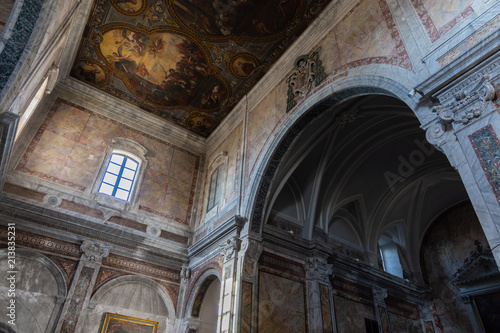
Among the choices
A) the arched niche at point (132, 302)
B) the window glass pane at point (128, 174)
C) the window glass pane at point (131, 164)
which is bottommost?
the arched niche at point (132, 302)

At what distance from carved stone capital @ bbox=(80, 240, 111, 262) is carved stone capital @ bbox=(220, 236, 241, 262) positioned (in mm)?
3403

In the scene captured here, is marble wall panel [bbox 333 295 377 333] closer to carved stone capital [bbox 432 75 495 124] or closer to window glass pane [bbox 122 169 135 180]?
→ carved stone capital [bbox 432 75 495 124]

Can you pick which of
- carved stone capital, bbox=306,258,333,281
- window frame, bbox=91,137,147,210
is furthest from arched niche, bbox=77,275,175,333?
carved stone capital, bbox=306,258,333,281

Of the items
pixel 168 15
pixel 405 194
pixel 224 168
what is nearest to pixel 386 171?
pixel 405 194

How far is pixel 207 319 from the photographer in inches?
377

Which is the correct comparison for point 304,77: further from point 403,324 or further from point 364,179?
point 403,324

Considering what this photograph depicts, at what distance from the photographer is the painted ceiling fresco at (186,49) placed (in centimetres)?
886

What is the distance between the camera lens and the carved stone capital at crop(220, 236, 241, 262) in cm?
815

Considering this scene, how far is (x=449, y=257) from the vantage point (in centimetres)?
1209

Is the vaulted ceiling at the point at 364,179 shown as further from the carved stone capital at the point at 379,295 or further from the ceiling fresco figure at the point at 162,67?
the ceiling fresco figure at the point at 162,67

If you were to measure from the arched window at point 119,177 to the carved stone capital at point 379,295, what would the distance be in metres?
8.19

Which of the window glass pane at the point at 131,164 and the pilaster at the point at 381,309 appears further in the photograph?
the window glass pane at the point at 131,164

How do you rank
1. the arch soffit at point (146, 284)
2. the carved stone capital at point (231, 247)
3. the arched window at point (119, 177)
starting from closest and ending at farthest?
the carved stone capital at point (231, 247) → the arch soffit at point (146, 284) → the arched window at point (119, 177)
